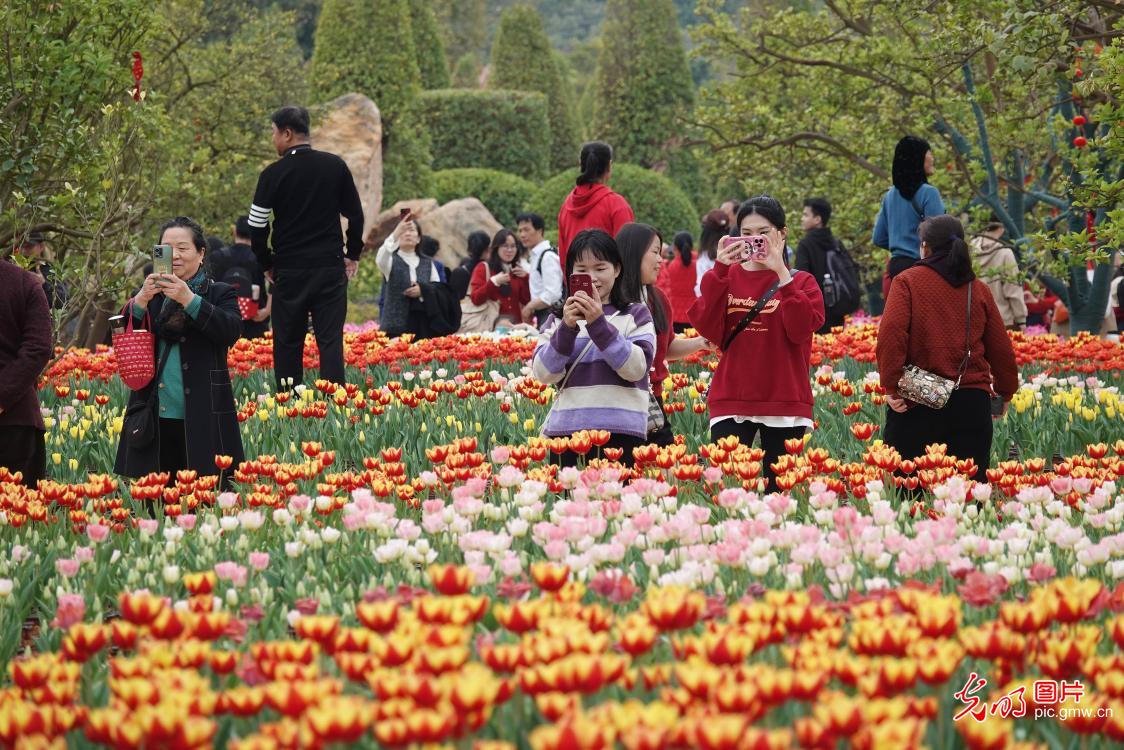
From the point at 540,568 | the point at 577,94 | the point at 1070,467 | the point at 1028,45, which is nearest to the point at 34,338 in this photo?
the point at 540,568

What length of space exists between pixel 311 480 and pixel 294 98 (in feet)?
52.9

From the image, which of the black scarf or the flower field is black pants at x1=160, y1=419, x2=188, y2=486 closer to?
the flower field

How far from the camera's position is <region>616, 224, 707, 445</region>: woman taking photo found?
5.69 metres

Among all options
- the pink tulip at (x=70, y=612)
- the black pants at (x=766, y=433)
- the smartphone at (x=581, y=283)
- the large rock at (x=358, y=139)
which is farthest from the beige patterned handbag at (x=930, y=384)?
the large rock at (x=358, y=139)

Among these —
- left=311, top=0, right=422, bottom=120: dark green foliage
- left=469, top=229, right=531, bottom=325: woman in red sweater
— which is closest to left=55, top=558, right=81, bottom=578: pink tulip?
left=469, top=229, right=531, bottom=325: woman in red sweater

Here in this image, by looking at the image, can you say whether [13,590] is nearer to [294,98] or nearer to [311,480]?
[311,480]

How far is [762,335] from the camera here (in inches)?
228

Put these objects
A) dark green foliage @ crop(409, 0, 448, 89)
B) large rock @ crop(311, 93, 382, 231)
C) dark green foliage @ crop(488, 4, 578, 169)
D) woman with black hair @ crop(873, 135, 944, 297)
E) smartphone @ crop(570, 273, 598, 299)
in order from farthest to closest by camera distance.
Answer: dark green foliage @ crop(488, 4, 578, 169), dark green foliage @ crop(409, 0, 448, 89), large rock @ crop(311, 93, 382, 231), woman with black hair @ crop(873, 135, 944, 297), smartphone @ crop(570, 273, 598, 299)

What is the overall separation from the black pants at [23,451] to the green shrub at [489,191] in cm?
2092

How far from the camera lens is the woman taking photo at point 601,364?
5426 millimetres

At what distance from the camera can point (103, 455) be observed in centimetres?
699

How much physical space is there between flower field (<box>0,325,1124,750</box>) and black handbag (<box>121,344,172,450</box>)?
25cm

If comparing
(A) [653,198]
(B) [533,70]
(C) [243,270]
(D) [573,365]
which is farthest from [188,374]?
(B) [533,70]

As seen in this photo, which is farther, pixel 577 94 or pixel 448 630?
pixel 577 94
